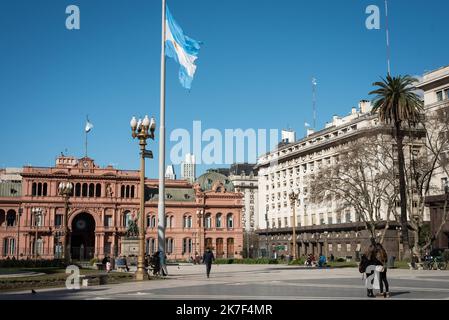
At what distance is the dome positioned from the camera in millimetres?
106250

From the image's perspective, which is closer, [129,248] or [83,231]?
[129,248]

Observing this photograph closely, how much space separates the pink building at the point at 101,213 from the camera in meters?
90.2

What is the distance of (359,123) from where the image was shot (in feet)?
279

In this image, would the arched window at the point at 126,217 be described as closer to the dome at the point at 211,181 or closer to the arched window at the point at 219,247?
the dome at the point at 211,181

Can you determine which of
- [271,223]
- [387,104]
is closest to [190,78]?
[387,104]

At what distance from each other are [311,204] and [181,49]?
6755 cm

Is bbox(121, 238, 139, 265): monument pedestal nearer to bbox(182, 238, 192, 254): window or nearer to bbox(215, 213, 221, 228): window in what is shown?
bbox(182, 238, 192, 254): window

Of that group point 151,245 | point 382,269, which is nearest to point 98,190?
point 151,245

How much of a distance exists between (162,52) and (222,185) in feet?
241

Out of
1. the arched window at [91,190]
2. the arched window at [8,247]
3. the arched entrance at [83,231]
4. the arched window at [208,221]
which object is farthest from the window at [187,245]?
the arched window at [8,247]

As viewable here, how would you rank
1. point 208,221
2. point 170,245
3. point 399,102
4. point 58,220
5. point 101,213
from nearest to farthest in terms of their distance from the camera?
point 399,102 < point 58,220 < point 101,213 < point 170,245 < point 208,221

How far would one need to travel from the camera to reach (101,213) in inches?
3706

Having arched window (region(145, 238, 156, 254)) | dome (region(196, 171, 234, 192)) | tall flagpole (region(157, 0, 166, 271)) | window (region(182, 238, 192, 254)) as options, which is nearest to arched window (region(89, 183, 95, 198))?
arched window (region(145, 238, 156, 254))

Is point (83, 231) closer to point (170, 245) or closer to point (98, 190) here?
point (98, 190)
